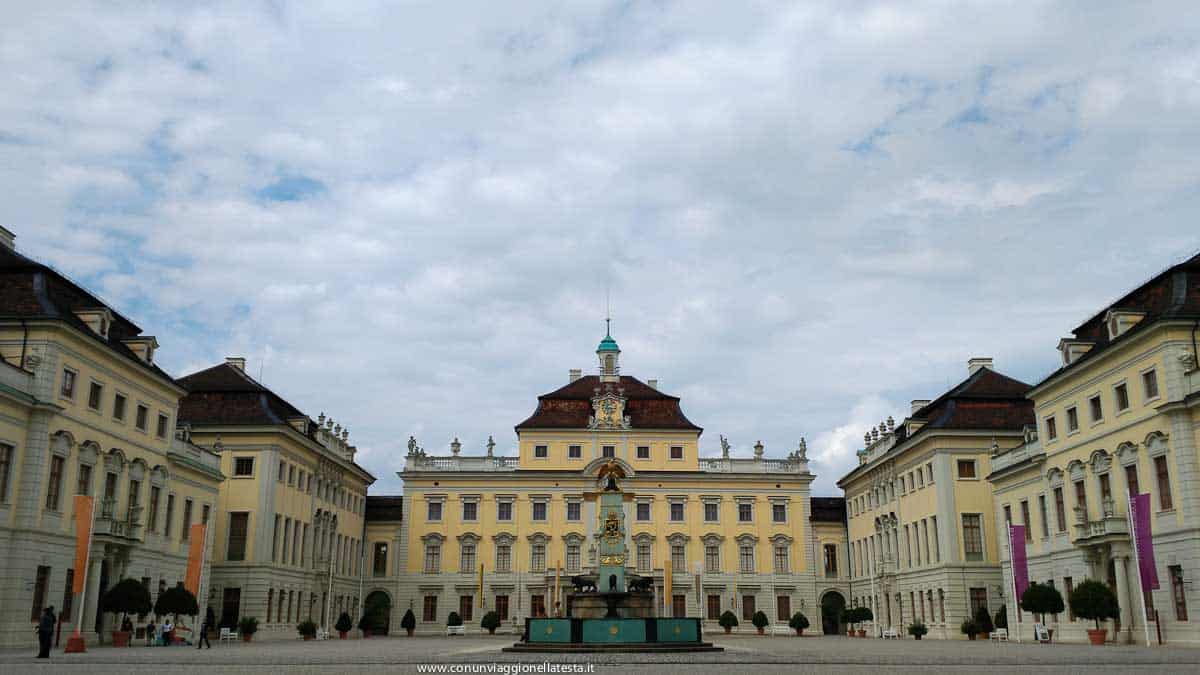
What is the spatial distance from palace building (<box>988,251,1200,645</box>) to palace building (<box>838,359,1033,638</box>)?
679 cm

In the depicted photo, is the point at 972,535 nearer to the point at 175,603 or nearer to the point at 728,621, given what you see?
the point at 728,621

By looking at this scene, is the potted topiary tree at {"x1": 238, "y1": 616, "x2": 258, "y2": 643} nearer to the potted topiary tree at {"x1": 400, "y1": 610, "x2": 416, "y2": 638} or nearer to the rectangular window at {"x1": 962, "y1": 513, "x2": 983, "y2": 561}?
the potted topiary tree at {"x1": 400, "y1": 610, "x2": 416, "y2": 638}

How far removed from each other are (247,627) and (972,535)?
1349 inches

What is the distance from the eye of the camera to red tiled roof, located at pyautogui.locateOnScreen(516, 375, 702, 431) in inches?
2793

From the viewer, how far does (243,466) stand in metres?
50.5

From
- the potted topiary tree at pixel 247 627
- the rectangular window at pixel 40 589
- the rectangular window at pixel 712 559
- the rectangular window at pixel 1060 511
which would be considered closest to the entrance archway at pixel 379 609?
the potted topiary tree at pixel 247 627

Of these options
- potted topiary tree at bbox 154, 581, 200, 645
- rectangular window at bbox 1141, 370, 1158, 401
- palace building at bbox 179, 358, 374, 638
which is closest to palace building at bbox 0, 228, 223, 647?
potted topiary tree at bbox 154, 581, 200, 645

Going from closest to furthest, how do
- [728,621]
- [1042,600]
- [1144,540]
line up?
[1144,540] < [1042,600] < [728,621]

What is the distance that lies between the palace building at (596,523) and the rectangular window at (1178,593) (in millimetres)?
38340

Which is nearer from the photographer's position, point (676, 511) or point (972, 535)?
point (972, 535)

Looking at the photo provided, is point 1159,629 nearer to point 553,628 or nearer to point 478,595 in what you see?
point 553,628

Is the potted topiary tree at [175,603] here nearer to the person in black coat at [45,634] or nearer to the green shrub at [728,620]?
the person in black coat at [45,634]

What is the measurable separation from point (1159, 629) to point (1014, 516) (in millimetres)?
12722

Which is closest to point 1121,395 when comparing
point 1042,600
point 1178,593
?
point 1178,593
